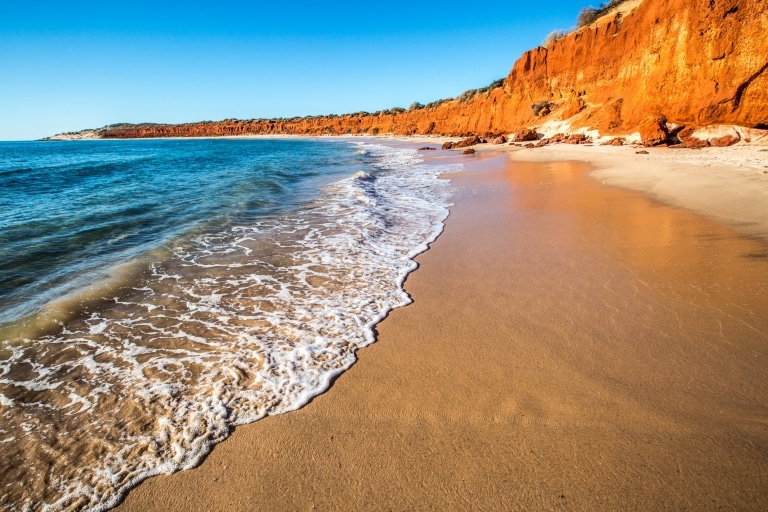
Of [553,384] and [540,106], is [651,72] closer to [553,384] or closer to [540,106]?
[540,106]

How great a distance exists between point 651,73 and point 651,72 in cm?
5

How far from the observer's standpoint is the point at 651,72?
16969mm

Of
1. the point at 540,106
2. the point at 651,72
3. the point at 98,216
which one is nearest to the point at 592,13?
the point at 540,106

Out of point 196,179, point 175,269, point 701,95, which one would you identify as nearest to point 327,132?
point 196,179

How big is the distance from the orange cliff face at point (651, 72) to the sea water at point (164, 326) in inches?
512

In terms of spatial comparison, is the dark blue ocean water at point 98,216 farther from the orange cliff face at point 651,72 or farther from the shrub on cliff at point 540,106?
the shrub on cliff at point 540,106

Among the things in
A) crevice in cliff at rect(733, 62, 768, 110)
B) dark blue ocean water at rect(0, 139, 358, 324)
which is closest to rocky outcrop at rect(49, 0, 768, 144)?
crevice in cliff at rect(733, 62, 768, 110)

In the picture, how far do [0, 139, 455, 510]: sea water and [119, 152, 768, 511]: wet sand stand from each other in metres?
0.34

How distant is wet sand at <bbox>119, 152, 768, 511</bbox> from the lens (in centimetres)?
195

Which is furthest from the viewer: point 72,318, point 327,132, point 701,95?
point 327,132

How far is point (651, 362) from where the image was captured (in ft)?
9.18

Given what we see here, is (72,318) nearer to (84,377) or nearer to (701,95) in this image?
(84,377)

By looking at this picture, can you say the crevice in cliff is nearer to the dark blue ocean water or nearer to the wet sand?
the wet sand

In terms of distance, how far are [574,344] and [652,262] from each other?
7.72ft
